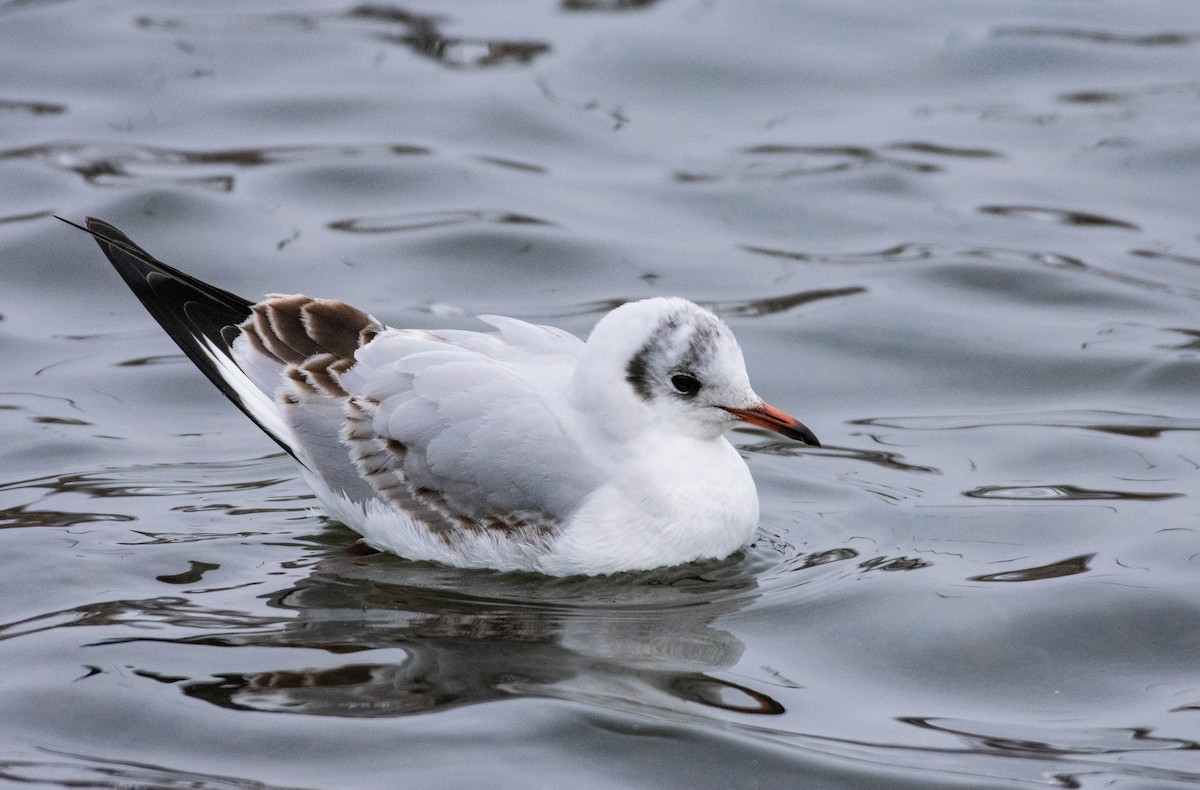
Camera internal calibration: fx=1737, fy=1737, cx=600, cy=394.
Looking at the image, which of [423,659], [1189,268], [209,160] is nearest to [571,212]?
[209,160]

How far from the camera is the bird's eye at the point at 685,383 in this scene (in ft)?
23.2

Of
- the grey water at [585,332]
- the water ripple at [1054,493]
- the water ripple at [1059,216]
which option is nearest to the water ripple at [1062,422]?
the grey water at [585,332]

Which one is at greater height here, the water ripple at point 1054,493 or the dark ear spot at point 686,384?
the dark ear spot at point 686,384

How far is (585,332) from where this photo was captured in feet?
33.1

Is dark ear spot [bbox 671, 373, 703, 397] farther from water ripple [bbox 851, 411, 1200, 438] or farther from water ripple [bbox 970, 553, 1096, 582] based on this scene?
water ripple [bbox 851, 411, 1200, 438]

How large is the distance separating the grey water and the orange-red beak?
564 millimetres

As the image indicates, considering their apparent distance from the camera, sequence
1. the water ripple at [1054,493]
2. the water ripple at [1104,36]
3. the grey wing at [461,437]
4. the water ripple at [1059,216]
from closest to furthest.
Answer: the grey wing at [461,437] → the water ripple at [1054,493] → the water ripple at [1059,216] → the water ripple at [1104,36]

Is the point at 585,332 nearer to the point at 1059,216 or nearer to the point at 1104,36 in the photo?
the point at 1059,216

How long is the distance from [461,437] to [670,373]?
0.89 metres

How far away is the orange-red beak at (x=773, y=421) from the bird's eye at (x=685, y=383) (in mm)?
148

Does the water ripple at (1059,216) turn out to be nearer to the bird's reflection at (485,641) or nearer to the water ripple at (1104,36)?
the water ripple at (1104,36)

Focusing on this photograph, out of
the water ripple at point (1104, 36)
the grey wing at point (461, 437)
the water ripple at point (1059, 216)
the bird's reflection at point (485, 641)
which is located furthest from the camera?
the water ripple at point (1104, 36)

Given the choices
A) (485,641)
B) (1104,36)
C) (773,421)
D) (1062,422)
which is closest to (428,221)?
(1062,422)

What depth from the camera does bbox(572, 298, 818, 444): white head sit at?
701 centimetres
